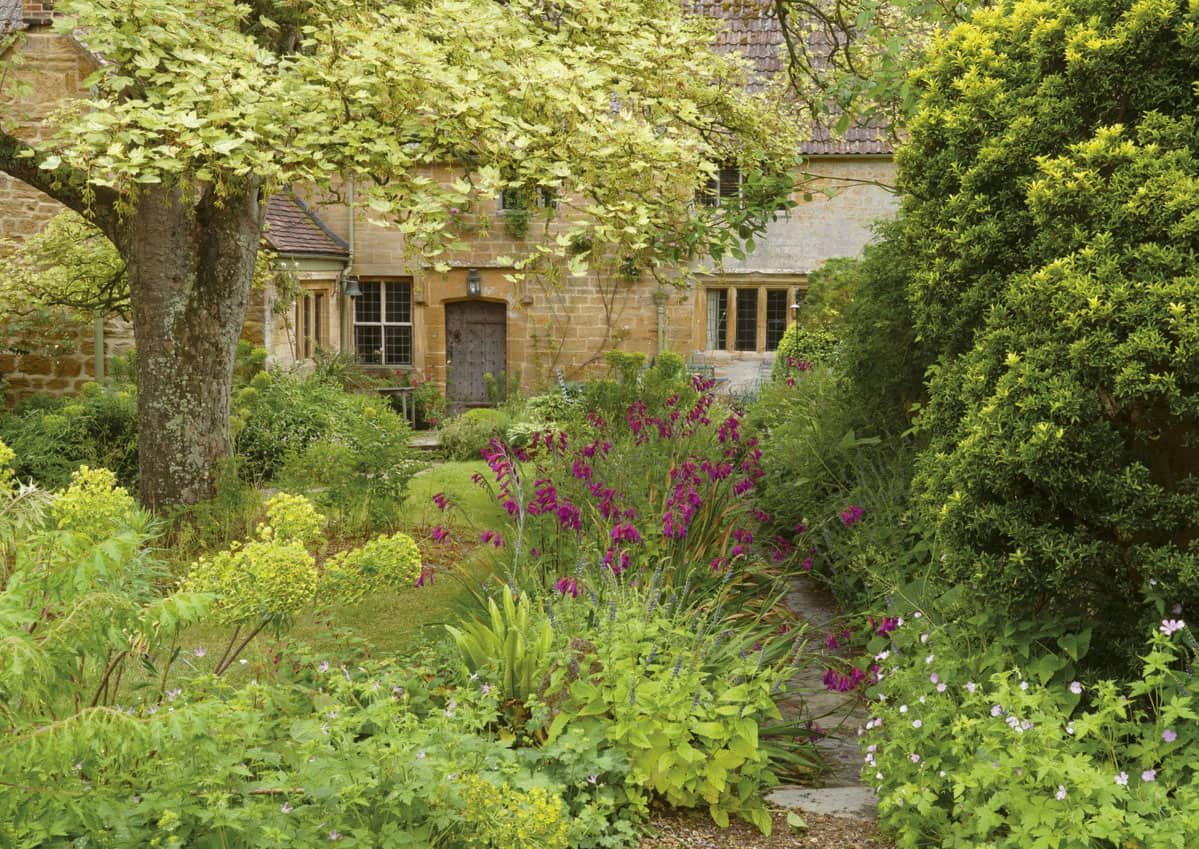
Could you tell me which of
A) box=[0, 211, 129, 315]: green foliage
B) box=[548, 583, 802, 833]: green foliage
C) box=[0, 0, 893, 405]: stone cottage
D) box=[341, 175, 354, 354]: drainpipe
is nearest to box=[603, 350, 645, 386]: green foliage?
box=[0, 0, 893, 405]: stone cottage

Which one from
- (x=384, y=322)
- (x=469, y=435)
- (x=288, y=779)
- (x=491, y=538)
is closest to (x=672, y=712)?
(x=288, y=779)

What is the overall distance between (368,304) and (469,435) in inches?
305

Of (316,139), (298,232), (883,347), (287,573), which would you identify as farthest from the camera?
(298,232)

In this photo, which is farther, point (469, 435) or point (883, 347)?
point (469, 435)

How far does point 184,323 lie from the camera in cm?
938

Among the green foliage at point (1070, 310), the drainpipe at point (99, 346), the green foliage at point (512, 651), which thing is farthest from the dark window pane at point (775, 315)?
the green foliage at point (512, 651)

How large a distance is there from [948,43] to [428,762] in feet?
12.7

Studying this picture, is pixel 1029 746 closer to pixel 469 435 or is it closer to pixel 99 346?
pixel 469 435

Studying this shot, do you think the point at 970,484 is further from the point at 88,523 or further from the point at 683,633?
the point at 88,523

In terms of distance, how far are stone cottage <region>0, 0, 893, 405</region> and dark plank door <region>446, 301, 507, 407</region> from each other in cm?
2

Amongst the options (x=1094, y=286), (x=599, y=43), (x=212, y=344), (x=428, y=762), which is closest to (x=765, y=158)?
(x=599, y=43)

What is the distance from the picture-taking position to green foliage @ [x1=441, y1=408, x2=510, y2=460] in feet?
54.5

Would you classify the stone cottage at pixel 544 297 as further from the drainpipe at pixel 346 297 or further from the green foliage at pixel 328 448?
the green foliage at pixel 328 448

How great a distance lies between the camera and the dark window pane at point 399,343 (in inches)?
930
